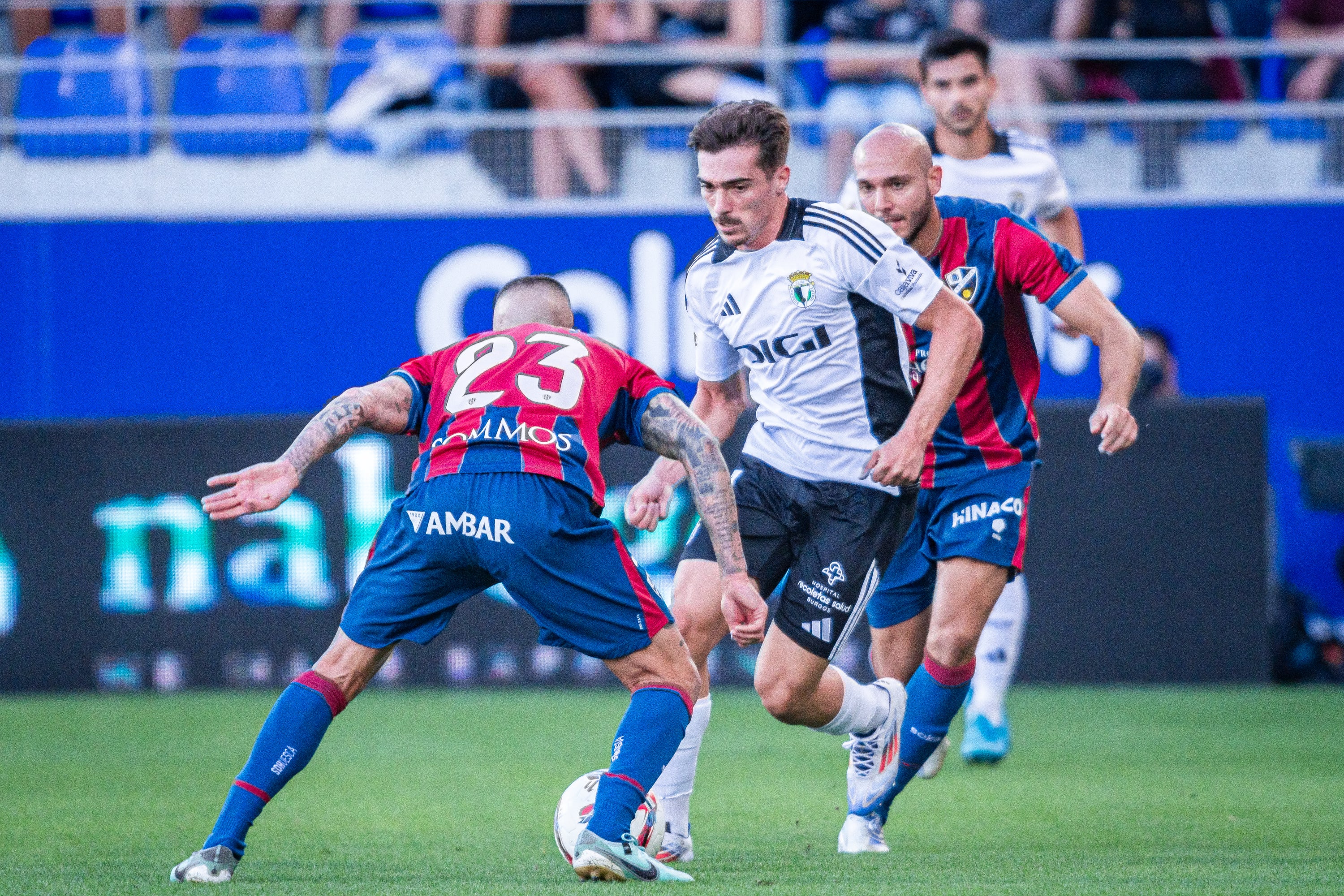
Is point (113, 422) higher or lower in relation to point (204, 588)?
higher

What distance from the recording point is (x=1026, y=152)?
7.03m

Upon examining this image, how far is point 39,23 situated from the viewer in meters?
13.6

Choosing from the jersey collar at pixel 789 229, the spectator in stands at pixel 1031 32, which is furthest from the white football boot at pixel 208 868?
the spectator in stands at pixel 1031 32

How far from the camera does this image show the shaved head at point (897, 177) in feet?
18.1

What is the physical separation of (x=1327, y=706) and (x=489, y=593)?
4.82 m

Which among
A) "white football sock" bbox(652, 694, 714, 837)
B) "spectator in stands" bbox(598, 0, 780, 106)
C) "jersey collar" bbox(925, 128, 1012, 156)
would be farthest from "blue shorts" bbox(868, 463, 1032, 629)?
"spectator in stands" bbox(598, 0, 780, 106)

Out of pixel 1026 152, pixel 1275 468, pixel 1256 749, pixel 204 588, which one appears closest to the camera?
pixel 1026 152

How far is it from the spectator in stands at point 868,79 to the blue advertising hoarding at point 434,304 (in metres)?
1.14

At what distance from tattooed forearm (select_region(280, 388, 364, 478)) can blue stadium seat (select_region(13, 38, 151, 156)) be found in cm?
884

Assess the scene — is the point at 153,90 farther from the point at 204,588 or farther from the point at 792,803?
the point at 792,803

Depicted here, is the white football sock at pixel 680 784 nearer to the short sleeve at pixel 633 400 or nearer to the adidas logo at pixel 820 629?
the adidas logo at pixel 820 629

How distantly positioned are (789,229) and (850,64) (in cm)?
763

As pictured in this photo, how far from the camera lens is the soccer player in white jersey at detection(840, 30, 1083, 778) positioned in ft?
23.0

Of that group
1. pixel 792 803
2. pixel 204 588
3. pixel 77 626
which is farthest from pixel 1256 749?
pixel 77 626
